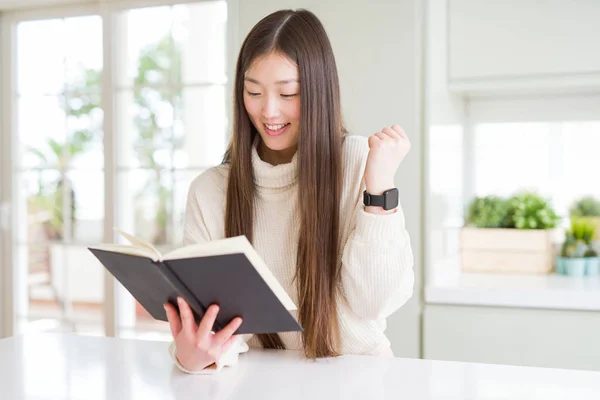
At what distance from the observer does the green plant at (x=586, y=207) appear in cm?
276

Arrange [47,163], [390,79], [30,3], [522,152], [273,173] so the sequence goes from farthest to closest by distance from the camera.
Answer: [47,163], [30,3], [522,152], [390,79], [273,173]

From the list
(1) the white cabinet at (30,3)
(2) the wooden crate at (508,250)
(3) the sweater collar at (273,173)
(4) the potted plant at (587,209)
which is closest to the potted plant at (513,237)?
(2) the wooden crate at (508,250)

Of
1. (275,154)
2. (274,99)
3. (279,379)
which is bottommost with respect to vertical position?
(279,379)

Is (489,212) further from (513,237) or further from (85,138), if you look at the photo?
(85,138)

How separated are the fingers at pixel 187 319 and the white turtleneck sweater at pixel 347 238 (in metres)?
0.10

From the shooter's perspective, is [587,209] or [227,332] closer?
[227,332]

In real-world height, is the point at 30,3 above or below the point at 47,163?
above

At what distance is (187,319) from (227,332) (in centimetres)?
8

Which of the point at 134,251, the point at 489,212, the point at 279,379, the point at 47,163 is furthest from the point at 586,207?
the point at 47,163

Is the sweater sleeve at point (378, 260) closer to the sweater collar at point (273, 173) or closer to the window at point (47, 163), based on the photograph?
the sweater collar at point (273, 173)

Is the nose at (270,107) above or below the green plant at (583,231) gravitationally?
above

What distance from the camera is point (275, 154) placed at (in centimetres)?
167

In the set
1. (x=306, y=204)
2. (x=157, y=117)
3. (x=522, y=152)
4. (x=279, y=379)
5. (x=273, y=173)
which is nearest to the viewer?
(x=279, y=379)

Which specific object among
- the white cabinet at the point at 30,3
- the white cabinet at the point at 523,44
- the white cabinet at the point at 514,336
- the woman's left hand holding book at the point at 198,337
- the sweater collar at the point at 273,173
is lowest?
the white cabinet at the point at 514,336
